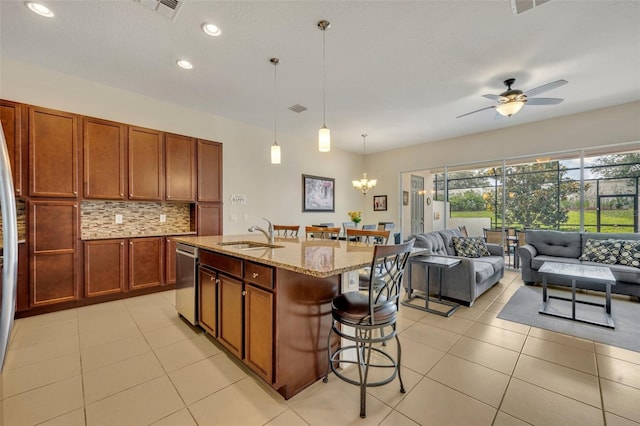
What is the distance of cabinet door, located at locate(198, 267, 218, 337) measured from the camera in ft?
7.88

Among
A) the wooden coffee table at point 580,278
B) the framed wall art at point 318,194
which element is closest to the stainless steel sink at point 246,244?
the wooden coffee table at point 580,278

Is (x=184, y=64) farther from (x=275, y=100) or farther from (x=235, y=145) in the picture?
(x=235, y=145)

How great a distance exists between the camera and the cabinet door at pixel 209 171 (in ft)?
14.8

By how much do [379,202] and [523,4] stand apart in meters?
5.75

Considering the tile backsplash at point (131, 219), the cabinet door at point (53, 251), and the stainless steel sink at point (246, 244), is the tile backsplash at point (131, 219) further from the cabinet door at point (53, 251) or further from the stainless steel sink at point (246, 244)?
the stainless steel sink at point (246, 244)

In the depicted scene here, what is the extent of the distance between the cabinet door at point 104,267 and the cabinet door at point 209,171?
4.47ft

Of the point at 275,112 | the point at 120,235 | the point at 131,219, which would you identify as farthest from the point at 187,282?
the point at 275,112

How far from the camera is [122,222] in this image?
13.0ft

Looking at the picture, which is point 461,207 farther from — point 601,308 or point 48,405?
point 48,405

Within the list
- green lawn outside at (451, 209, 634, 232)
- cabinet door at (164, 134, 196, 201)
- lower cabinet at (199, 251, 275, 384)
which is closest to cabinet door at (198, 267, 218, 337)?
lower cabinet at (199, 251, 275, 384)

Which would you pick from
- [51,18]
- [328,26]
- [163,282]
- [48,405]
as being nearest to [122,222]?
[163,282]

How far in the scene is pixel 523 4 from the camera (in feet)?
7.31

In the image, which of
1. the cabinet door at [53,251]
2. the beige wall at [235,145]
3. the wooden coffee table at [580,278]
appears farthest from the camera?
the beige wall at [235,145]

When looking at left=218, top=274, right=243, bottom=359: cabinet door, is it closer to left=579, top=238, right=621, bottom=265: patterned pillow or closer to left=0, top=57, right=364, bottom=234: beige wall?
left=0, top=57, right=364, bottom=234: beige wall
